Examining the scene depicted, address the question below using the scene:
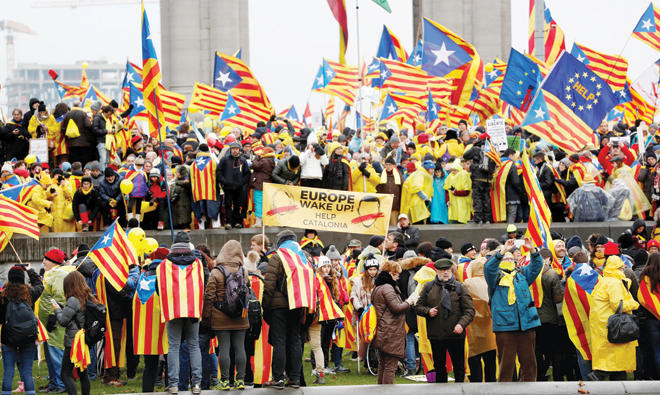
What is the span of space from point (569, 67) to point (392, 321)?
29.5 feet

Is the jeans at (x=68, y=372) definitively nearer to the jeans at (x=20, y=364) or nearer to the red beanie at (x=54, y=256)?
the jeans at (x=20, y=364)

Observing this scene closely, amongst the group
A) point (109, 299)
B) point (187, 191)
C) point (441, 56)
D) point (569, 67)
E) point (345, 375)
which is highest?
point (441, 56)

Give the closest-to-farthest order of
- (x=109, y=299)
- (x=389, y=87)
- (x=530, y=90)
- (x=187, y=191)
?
(x=109, y=299)
(x=187, y=191)
(x=530, y=90)
(x=389, y=87)

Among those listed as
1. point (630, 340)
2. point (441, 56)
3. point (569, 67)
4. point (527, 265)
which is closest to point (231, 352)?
point (527, 265)

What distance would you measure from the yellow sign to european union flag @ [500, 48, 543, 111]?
963 centimetres

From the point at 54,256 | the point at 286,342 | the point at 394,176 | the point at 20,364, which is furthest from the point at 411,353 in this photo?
the point at 394,176

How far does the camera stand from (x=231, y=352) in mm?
13258

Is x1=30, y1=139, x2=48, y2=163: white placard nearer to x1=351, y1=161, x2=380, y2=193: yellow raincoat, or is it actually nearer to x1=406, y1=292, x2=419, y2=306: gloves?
x1=351, y1=161, x2=380, y2=193: yellow raincoat

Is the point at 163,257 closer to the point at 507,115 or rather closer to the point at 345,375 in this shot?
the point at 345,375

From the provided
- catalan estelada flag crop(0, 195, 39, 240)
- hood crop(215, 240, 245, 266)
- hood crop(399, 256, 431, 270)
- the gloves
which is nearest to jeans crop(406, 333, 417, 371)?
hood crop(399, 256, 431, 270)

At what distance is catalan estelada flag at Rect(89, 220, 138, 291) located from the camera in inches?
539


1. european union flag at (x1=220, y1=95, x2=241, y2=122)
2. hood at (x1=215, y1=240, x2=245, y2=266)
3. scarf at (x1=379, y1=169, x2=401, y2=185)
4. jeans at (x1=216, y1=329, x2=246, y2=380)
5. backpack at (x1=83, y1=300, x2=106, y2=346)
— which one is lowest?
jeans at (x1=216, y1=329, x2=246, y2=380)

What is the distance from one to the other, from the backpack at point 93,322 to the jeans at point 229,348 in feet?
4.84

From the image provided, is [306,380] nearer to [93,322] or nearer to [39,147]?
[93,322]
